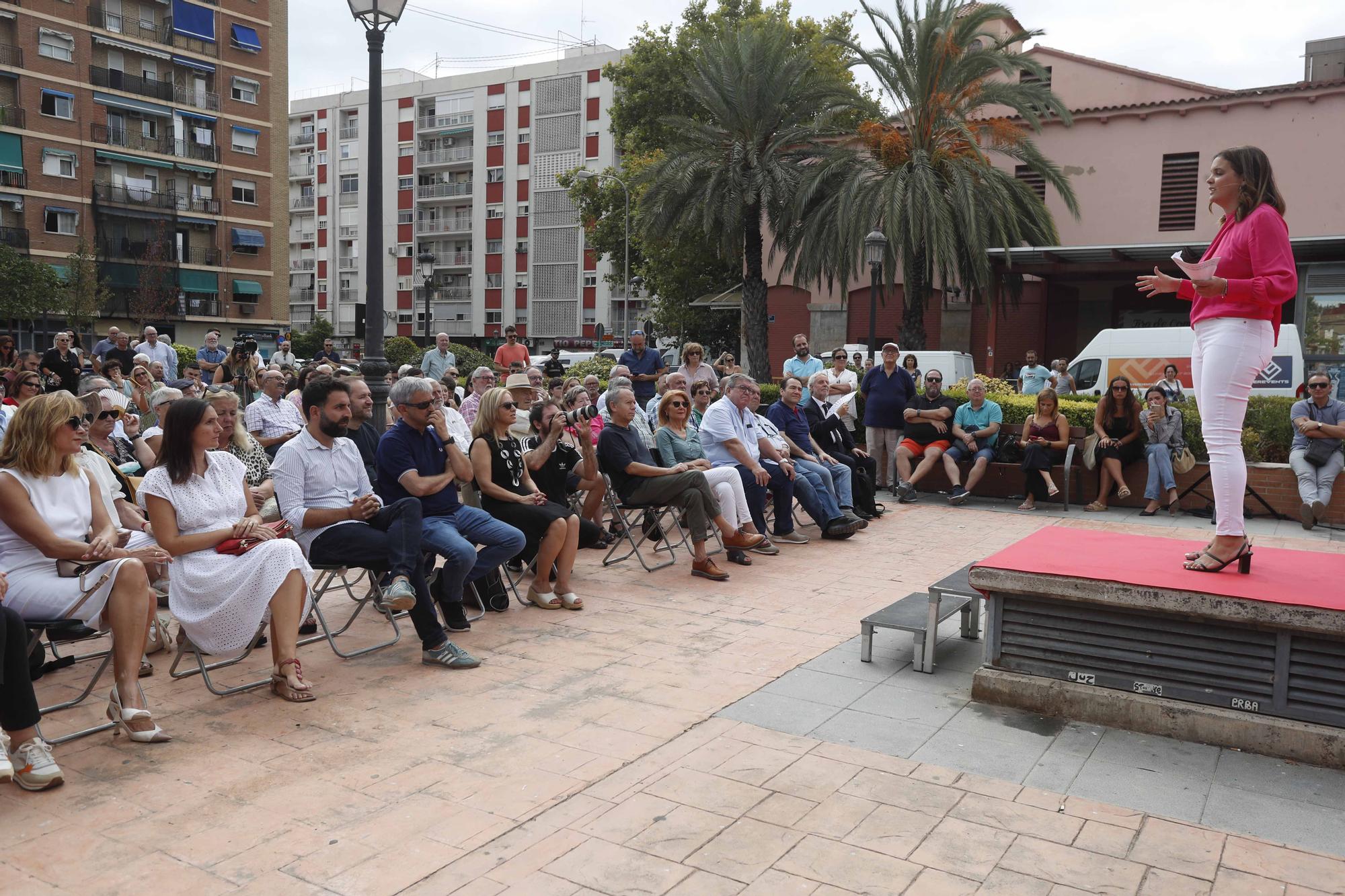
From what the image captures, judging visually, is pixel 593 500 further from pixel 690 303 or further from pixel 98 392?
pixel 690 303

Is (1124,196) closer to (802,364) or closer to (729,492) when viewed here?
(802,364)

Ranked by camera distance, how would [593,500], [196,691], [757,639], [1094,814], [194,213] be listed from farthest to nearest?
[194,213], [593,500], [757,639], [196,691], [1094,814]

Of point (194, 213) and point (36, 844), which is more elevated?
point (194, 213)

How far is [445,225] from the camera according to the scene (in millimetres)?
67438

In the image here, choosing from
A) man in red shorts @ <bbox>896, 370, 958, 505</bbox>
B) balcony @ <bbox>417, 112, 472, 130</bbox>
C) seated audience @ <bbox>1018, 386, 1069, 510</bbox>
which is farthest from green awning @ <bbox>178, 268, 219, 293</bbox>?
seated audience @ <bbox>1018, 386, 1069, 510</bbox>

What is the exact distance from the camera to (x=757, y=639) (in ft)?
19.9

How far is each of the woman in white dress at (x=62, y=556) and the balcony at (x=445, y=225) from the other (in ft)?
211

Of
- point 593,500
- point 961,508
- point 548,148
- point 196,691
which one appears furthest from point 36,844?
point 548,148

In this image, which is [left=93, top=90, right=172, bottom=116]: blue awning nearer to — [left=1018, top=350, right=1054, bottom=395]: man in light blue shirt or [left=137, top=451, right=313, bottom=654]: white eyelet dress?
[left=1018, top=350, right=1054, bottom=395]: man in light blue shirt

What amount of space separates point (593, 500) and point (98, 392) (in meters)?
3.69

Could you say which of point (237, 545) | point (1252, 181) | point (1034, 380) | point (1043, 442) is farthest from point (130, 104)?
point (1252, 181)

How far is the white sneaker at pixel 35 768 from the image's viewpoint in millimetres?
3773

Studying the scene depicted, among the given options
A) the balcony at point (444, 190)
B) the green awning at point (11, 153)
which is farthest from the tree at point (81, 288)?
the balcony at point (444, 190)

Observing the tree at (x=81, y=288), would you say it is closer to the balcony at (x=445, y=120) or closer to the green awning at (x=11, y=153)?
the green awning at (x=11, y=153)
